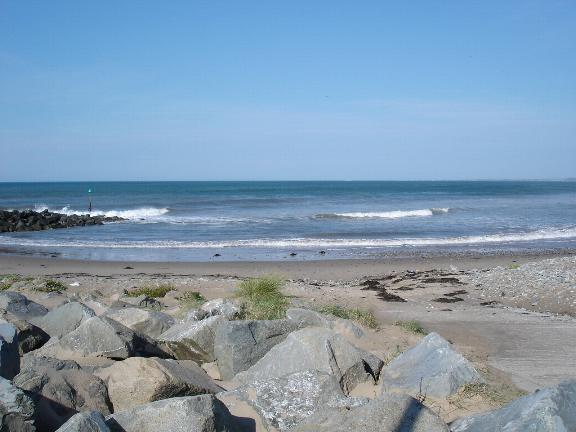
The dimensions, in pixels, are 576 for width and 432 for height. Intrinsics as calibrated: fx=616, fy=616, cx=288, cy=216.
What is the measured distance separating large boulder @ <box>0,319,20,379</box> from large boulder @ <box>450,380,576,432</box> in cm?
343

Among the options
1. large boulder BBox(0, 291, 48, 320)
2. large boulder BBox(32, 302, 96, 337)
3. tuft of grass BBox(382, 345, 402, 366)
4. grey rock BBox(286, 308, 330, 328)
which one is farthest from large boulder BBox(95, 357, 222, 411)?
large boulder BBox(0, 291, 48, 320)

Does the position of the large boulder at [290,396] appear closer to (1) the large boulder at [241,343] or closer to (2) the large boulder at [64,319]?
(1) the large boulder at [241,343]

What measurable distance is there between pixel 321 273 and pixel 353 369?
1250 cm

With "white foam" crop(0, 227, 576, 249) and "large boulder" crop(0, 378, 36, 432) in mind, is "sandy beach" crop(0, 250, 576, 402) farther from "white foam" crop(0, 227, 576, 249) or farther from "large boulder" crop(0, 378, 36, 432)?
"large boulder" crop(0, 378, 36, 432)

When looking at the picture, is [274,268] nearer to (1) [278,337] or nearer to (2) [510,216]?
(1) [278,337]

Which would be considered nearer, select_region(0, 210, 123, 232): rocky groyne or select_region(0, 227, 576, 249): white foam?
select_region(0, 227, 576, 249): white foam

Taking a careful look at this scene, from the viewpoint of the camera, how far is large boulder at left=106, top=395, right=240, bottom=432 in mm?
3980

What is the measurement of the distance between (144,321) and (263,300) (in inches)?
94.2

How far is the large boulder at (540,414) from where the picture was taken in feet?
12.6

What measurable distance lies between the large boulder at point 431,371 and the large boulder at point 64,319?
12.1 ft

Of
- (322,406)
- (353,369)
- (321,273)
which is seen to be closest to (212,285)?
(321,273)

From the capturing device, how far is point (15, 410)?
3.79m

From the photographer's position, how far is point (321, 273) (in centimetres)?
1864

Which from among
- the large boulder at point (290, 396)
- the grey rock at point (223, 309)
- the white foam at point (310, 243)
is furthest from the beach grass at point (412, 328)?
the white foam at point (310, 243)
